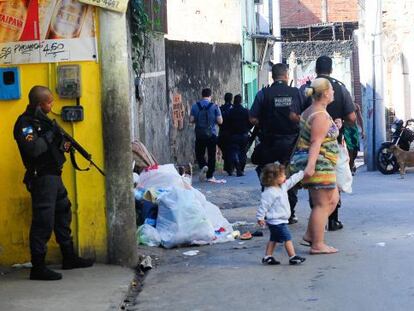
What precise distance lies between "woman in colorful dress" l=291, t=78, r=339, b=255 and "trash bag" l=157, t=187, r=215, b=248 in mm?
1283

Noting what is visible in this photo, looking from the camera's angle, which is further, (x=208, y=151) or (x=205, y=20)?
(x=205, y=20)

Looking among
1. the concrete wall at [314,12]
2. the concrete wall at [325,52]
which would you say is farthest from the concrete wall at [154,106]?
the concrete wall at [314,12]

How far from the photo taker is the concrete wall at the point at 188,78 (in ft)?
65.9

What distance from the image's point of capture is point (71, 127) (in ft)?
27.0

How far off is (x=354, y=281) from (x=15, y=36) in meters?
3.83

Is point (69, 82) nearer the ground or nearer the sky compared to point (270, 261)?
nearer the sky

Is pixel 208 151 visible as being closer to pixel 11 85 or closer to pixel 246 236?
pixel 246 236

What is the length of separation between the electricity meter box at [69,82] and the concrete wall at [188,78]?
11294 millimetres

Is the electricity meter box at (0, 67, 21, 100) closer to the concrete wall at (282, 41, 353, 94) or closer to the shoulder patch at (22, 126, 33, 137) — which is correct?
the shoulder patch at (22, 126, 33, 137)

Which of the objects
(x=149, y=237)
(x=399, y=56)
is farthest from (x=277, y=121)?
(x=399, y=56)

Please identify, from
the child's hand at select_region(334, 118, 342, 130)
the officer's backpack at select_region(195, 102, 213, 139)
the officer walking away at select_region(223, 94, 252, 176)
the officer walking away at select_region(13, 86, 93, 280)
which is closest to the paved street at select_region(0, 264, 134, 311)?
the officer walking away at select_region(13, 86, 93, 280)

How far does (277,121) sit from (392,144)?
31.7 ft

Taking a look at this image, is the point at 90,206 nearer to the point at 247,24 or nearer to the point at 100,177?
the point at 100,177

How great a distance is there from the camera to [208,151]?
18.3 meters
